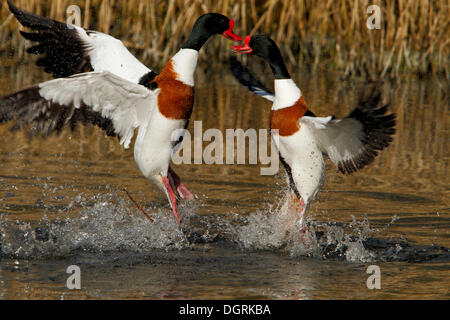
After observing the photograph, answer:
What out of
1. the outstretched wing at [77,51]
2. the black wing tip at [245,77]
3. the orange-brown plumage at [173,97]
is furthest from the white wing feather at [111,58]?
the black wing tip at [245,77]

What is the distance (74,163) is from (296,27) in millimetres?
5211

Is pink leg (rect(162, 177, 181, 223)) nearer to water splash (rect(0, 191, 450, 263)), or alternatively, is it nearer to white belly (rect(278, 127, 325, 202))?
water splash (rect(0, 191, 450, 263))

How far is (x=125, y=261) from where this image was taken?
5.29 meters

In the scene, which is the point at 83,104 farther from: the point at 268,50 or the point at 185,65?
the point at 268,50

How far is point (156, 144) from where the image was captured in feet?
19.2

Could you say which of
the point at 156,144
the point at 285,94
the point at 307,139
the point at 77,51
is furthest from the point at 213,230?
the point at 77,51

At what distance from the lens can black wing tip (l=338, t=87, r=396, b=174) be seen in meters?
5.09

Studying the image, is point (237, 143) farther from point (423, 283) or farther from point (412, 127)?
point (423, 283)

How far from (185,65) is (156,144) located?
601 millimetres

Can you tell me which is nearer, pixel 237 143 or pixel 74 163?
pixel 74 163

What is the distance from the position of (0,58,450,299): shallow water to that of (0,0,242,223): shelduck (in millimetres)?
531

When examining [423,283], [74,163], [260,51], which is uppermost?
[260,51]

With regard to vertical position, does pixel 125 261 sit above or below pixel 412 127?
below

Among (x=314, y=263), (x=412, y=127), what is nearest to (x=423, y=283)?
(x=314, y=263)
